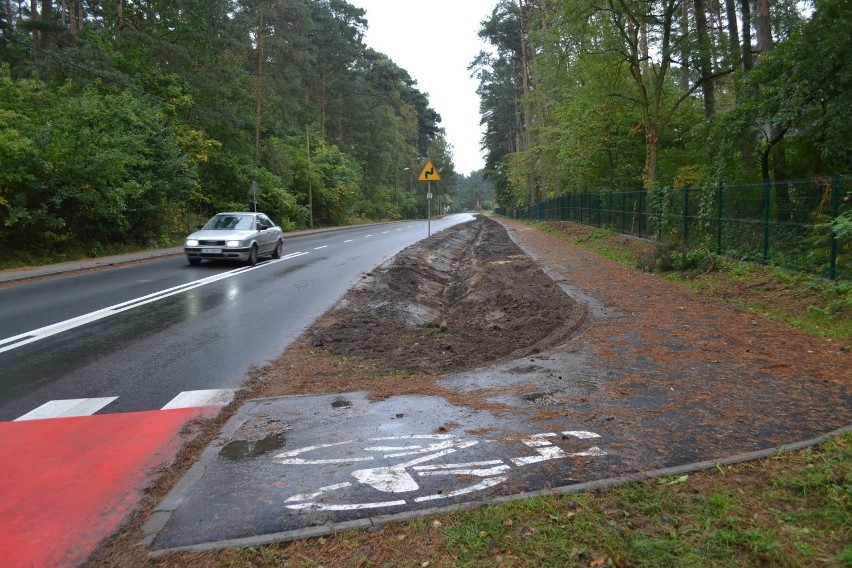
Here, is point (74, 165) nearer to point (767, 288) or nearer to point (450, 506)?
point (767, 288)

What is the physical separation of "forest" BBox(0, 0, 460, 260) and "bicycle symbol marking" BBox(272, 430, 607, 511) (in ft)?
50.6

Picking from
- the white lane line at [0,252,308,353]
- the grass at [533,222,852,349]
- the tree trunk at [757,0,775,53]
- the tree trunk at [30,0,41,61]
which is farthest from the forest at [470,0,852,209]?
the tree trunk at [30,0,41,61]

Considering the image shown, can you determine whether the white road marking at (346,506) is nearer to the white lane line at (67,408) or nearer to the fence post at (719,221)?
the white lane line at (67,408)

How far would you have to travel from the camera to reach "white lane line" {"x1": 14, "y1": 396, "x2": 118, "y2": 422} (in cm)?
529

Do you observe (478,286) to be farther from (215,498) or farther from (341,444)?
(215,498)

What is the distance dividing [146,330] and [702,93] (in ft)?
75.5

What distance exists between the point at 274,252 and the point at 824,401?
56.5 ft

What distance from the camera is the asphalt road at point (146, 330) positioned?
621 cm

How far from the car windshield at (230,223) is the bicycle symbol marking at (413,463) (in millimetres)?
14821

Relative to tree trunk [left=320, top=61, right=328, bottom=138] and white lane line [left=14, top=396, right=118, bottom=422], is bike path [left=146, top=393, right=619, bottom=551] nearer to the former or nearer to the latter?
white lane line [left=14, top=396, right=118, bottom=422]

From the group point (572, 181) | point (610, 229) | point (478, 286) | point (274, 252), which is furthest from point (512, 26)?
point (478, 286)

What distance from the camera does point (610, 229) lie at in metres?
24.5

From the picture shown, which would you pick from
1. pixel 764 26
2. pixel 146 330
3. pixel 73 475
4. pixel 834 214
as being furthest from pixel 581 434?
pixel 764 26

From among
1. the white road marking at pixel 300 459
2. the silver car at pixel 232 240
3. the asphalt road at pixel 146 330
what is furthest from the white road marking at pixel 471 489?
the silver car at pixel 232 240
